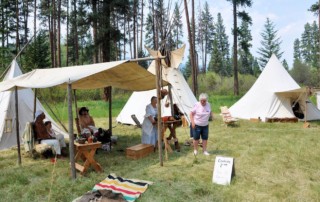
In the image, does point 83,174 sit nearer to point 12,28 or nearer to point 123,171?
point 123,171

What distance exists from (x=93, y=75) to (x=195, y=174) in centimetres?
289

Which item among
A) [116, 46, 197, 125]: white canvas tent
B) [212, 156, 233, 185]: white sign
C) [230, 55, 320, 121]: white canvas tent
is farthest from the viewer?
[230, 55, 320, 121]: white canvas tent

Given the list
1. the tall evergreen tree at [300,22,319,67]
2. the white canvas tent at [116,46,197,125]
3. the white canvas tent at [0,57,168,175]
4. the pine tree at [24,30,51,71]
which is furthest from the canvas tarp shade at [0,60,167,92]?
the tall evergreen tree at [300,22,319,67]

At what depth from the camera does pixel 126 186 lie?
4.12 m

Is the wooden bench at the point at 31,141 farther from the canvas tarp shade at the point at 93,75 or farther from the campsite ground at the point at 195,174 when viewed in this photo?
the canvas tarp shade at the point at 93,75

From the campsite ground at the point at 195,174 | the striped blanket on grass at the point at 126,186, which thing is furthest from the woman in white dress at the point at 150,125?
the striped blanket on grass at the point at 126,186

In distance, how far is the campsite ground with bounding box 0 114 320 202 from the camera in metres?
3.90

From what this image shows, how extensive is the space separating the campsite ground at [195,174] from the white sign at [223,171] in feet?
0.34

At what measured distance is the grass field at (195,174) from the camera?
3.90 meters

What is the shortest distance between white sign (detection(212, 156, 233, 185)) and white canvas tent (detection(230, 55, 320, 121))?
24.6 feet

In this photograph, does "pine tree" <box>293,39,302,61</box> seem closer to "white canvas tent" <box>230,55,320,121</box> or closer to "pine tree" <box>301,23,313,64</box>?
"pine tree" <box>301,23,313,64</box>

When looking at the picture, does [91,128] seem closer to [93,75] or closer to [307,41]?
[93,75]

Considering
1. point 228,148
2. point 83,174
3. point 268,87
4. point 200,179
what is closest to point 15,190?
point 83,174

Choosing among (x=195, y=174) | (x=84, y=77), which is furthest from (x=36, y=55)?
(x=195, y=174)
